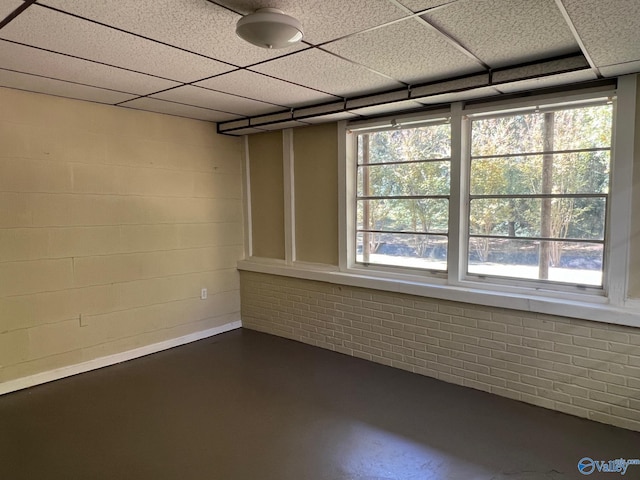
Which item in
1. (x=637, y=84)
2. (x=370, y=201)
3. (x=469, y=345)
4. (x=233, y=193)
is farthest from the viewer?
(x=233, y=193)

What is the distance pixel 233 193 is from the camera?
4.95 meters

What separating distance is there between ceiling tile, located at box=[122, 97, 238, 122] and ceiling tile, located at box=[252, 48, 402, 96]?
4.40 feet

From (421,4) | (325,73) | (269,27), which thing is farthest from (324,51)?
(421,4)

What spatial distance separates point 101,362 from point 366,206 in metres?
2.87

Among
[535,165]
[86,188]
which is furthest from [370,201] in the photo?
[86,188]

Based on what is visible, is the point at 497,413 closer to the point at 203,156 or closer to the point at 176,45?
the point at 176,45

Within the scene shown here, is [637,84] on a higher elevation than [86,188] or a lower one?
higher

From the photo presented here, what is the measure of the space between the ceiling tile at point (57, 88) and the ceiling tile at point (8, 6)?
109 cm

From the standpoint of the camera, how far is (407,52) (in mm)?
2473

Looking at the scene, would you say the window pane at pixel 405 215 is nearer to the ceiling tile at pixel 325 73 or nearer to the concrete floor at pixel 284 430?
the ceiling tile at pixel 325 73

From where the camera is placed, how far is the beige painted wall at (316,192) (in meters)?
4.24

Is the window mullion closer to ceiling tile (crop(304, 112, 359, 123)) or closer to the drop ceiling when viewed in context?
the drop ceiling

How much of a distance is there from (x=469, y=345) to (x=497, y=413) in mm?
562

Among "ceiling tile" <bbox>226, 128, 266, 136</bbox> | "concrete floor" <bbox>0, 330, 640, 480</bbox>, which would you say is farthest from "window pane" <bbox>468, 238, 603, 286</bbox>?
"ceiling tile" <bbox>226, 128, 266, 136</bbox>
